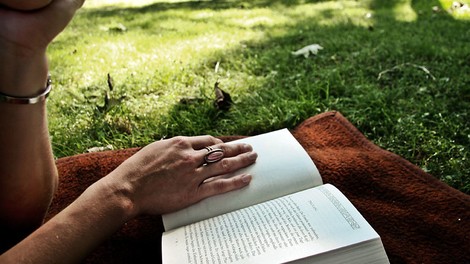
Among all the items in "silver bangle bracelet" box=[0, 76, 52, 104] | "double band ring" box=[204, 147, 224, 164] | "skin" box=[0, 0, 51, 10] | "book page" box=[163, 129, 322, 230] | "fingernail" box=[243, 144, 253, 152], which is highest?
"skin" box=[0, 0, 51, 10]

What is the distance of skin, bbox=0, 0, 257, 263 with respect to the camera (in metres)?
1.05

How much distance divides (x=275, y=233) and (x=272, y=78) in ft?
4.82

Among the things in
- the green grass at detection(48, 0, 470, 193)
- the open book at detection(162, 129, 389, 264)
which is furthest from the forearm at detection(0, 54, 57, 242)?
the green grass at detection(48, 0, 470, 193)

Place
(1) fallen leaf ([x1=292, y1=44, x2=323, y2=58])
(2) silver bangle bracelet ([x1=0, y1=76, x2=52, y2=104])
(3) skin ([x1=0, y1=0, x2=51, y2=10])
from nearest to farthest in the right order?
1. (3) skin ([x1=0, y1=0, x2=51, y2=10])
2. (2) silver bangle bracelet ([x1=0, y1=76, x2=52, y2=104])
3. (1) fallen leaf ([x1=292, y1=44, x2=323, y2=58])

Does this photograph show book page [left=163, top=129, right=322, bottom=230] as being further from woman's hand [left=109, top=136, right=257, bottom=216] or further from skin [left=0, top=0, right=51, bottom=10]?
skin [left=0, top=0, right=51, bottom=10]

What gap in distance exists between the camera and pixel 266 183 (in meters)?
1.28

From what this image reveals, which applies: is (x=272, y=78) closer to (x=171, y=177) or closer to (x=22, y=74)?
(x=171, y=177)

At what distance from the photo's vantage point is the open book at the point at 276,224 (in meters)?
1.00

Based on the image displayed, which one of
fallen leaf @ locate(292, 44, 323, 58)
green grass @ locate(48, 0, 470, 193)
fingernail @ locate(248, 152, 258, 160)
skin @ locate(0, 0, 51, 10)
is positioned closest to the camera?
skin @ locate(0, 0, 51, 10)

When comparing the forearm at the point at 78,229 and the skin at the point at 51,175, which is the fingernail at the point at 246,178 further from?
the forearm at the point at 78,229

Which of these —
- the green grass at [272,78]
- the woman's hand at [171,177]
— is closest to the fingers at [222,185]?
the woman's hand at [171,177]

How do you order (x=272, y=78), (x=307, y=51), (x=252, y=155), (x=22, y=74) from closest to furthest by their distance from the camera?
(x=22, y=74) < (x=252, y=155) < (x=272, y=78) < (x=307, y=51)

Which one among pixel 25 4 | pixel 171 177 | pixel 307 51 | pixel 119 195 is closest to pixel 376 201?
pixel 171 177

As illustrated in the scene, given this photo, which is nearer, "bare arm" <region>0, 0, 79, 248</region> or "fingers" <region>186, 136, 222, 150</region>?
"bare arm" <region>0, 0, 79, 248</region>
